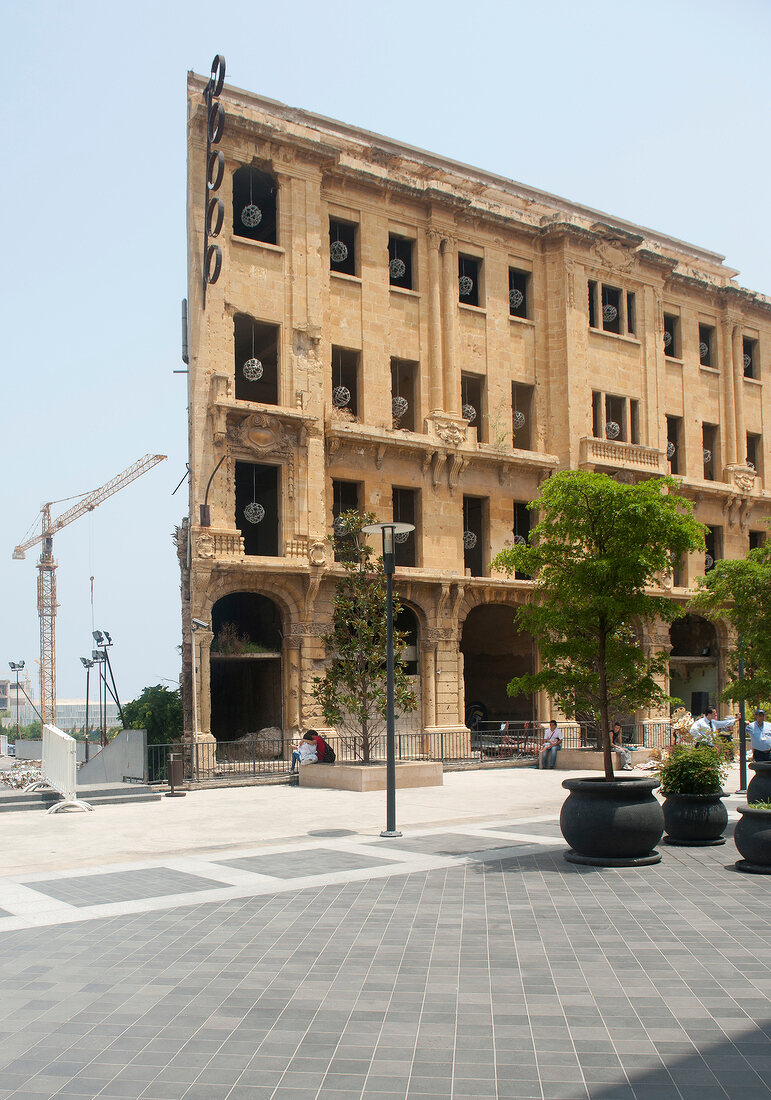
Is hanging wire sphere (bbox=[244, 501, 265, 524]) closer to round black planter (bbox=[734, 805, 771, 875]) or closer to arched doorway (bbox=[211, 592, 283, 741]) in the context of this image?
arched doorway (bbox=[211, 592, 283, 741])

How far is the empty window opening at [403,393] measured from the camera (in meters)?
33.3

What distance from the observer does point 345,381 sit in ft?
112

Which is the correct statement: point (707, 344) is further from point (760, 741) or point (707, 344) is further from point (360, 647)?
point (760, 741)

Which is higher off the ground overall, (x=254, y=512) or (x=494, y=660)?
(x=254, y=512)

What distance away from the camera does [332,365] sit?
3334 cm

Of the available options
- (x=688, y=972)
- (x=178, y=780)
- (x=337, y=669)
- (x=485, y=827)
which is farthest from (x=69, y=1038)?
(x=337, y=669)

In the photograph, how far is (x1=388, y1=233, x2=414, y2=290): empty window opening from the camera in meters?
33.7

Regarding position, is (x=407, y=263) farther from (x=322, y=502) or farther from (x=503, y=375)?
(x=322, y=502)

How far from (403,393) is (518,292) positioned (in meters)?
6.38

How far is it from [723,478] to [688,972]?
37890mm

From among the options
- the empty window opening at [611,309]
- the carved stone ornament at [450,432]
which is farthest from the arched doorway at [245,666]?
the empty window opening at [611,309]

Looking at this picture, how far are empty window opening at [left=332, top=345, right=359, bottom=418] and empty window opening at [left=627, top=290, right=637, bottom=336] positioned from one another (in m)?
12.4

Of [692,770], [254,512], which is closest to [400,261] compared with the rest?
[254,512]

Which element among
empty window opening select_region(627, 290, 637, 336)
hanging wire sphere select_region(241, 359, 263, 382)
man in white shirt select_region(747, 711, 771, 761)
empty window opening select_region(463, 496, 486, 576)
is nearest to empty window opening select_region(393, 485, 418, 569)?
empty window opening select_region(463, 496, 486, 576)
